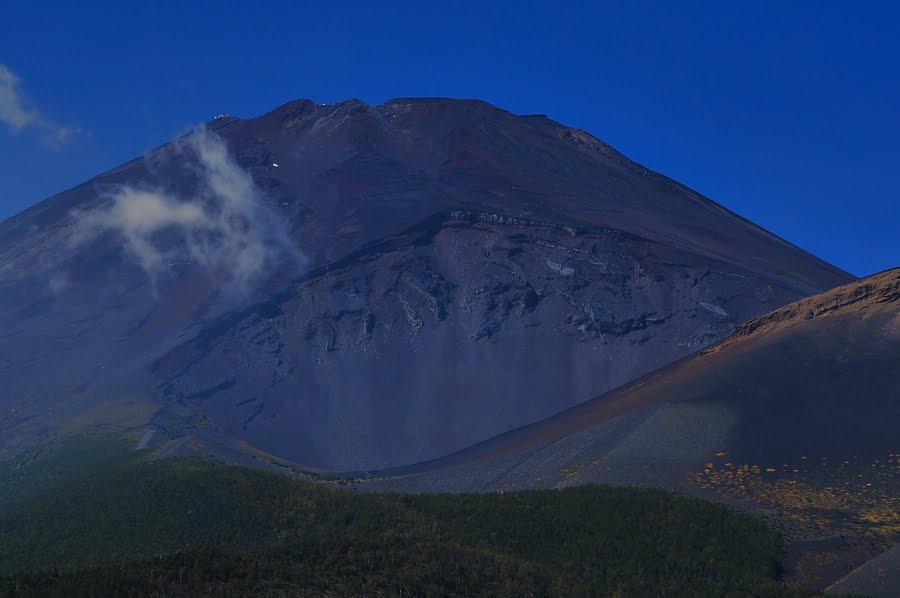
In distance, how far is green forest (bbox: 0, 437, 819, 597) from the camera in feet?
112

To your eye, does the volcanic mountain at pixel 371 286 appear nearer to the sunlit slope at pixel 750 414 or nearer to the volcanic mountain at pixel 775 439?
the sunlit slope at pixel 750 414

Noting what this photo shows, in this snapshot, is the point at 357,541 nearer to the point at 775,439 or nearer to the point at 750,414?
the point at 775,439

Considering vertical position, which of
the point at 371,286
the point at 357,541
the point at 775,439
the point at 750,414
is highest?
the point at 371,286

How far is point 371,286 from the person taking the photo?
101062 millimetres

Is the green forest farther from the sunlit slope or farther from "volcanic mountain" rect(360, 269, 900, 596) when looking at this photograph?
the sunlit slope

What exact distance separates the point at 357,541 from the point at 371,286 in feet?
203

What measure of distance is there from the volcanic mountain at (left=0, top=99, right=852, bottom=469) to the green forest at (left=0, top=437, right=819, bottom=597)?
2378 cm

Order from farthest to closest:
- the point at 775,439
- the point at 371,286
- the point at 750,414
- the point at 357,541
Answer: the point at 371,286 → the point at 750,414 → the point at 775,439 → the point at 357,541

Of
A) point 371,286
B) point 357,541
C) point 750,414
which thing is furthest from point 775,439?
point 371,286

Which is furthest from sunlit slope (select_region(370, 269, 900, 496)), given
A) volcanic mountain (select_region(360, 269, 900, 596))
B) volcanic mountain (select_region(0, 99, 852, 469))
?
volcanic mountain (select_region(0, 99, 852, 469))

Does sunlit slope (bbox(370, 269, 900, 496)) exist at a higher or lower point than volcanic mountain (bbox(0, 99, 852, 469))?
lower

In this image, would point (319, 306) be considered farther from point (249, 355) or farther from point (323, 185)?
point (323, 185)

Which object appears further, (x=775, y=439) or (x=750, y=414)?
(x=750, y=414)

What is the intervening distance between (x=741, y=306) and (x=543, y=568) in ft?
172
